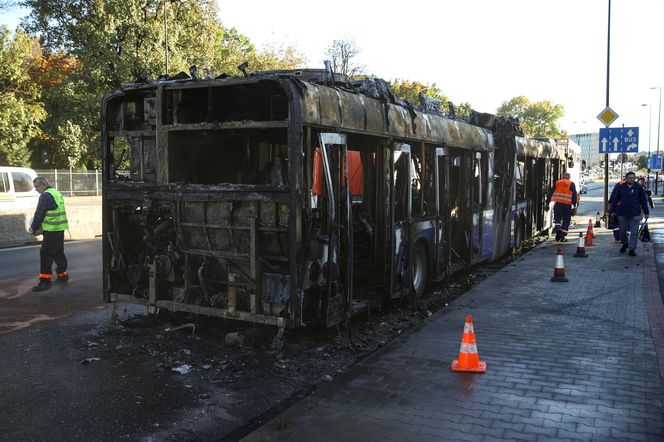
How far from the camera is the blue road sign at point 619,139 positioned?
20.1m


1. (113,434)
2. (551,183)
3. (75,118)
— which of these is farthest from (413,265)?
(75,118)

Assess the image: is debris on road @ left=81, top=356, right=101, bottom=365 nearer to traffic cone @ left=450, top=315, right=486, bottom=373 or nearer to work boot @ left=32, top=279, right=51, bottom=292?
traffic cone @ left=450, top=315, right=486, bottom=373

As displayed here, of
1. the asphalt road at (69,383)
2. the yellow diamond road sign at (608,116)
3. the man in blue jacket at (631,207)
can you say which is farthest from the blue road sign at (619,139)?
the asphalt road at (69,383)

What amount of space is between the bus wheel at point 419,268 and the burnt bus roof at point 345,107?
1584mm

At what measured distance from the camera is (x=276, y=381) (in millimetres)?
5387

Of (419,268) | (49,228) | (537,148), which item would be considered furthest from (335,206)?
(537,148)

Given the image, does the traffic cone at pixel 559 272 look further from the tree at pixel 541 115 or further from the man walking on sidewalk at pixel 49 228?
the tree at pixel 541 115

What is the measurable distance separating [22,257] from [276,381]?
9582 mm

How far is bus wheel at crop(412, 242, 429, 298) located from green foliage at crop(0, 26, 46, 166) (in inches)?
1186

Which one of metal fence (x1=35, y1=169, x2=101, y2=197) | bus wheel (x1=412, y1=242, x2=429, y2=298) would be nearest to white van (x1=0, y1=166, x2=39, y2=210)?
bus wheel (x1=412, y1=242, x2=429, y2=298)

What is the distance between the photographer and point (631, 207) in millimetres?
13203

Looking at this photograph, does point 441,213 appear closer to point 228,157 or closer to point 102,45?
point 228,157

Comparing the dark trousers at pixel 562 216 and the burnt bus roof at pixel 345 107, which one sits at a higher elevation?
the burnt bus roof at pixel 345 107

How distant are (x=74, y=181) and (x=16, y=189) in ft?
63.3
